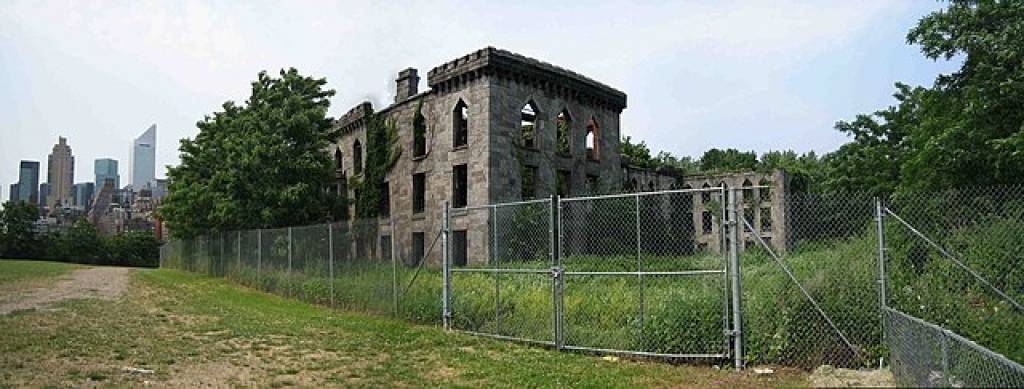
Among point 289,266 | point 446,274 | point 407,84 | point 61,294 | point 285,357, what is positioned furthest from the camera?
point 407,84

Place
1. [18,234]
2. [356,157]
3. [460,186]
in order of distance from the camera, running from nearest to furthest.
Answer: [460,186] < [356,157] < [18,234]

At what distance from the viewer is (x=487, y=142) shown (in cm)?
3042

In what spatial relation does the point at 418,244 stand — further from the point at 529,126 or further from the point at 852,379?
the point at 852,379

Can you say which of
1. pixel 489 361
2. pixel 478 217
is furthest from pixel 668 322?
pixel 478 217

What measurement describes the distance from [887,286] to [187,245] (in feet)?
122

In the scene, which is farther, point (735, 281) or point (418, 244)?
point (418, 244)

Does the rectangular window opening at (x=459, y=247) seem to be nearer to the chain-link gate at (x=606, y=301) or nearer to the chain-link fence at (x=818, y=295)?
the chain-link gate at (x=606, y=301)

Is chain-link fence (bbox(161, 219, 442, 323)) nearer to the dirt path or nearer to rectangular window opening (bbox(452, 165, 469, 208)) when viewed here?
the dirt path

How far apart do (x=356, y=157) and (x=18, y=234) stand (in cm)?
4776

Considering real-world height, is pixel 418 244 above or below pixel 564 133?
below

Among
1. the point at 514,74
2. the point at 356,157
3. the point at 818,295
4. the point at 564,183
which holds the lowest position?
the point at 818,295

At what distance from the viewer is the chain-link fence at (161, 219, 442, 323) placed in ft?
53.3

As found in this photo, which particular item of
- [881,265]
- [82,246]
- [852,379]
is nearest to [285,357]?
[852,379]

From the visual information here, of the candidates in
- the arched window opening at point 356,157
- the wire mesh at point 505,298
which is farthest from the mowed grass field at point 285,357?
the arched window opening at point 356,157
